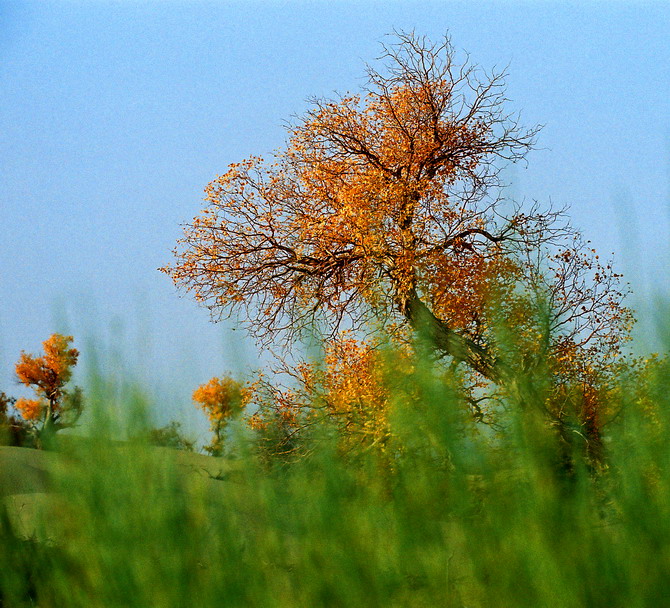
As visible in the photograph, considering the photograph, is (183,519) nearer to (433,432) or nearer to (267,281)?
(433,432)

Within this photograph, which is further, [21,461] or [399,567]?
[21,461]

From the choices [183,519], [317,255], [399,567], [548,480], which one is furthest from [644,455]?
[317,255]

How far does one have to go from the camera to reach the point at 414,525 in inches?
99.2

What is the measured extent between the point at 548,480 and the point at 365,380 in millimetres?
10424

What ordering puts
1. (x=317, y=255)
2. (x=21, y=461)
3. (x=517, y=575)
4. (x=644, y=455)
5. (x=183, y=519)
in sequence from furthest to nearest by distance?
(x=317, y=255)
(x=21, y=461)
(x=183, y=519)
(x=644, y=455)
(x=517, y=575)

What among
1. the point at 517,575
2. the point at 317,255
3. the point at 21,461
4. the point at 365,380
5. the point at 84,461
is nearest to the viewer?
the point at 517,575

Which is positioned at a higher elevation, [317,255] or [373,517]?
[317,255]

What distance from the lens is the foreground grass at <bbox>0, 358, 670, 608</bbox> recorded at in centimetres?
244

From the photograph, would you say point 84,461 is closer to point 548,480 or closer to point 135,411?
point 135,411

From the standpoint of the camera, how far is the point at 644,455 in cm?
260

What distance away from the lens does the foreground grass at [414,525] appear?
8.02ft

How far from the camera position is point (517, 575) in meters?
2.44

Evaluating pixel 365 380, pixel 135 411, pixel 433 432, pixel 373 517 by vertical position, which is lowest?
pixel 373 517

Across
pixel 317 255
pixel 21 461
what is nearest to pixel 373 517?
pixel 21 461
